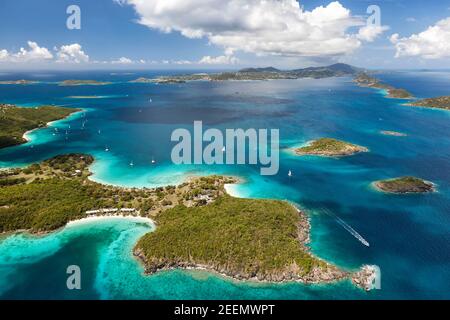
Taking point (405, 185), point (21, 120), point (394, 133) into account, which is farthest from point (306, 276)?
point (21, 120)

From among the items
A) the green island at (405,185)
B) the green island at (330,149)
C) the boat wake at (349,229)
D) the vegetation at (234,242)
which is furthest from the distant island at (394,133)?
the vegetation at (234,242)

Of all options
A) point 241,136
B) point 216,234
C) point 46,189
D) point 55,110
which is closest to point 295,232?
point 216,234

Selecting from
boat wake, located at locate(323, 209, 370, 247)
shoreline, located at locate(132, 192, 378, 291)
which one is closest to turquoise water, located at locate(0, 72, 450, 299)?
boat wake, located at locate(323, 209, 370, 247)

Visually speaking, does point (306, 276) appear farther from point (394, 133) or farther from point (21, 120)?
point (21, 120)
